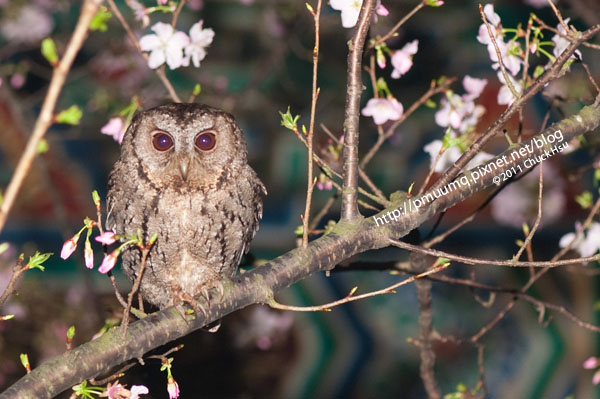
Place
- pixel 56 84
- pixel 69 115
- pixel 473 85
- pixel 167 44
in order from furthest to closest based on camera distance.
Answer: pixel 473 85, pixel 167 44, pixel 69 115, pixel 56 84

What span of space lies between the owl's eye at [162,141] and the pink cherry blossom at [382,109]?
0.75m

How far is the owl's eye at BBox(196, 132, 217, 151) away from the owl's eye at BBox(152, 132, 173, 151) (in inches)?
3.9

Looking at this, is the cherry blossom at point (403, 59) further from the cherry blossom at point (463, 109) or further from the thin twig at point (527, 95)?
the thin twig at point (527, 95)

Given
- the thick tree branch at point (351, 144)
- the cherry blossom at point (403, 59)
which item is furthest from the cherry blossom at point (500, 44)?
the thick tree branch at point (351, 144)

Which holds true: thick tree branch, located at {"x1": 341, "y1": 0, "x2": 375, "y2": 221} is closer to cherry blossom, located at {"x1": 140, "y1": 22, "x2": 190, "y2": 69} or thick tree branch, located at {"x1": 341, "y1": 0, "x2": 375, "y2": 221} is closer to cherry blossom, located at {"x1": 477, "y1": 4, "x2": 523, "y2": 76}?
cherry blossom, located at {"x1": 477, "y1": 4, "x2": 523, "y2": 76}

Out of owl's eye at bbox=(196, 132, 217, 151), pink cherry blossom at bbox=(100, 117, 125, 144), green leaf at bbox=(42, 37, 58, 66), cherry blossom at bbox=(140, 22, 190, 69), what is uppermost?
cherry blossom at bbox=(140, 22, 190, 69)

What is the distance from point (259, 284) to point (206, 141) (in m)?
0.80

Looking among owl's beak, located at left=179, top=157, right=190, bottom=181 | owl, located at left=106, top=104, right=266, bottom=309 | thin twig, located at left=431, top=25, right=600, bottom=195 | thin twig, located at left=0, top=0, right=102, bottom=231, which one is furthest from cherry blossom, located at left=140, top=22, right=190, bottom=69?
thin twig, located at left=0, top=0, right=102, bottom=231

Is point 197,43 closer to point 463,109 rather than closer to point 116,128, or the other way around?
point 116,128

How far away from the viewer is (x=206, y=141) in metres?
2.39

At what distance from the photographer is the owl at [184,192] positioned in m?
2.35

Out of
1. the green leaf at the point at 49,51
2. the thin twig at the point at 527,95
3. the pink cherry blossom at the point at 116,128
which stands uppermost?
the pink cherry blossom at the point at 116,128

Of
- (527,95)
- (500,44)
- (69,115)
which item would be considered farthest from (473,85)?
(69,115)

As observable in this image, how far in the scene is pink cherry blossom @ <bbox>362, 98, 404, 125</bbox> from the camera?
2525 mm
